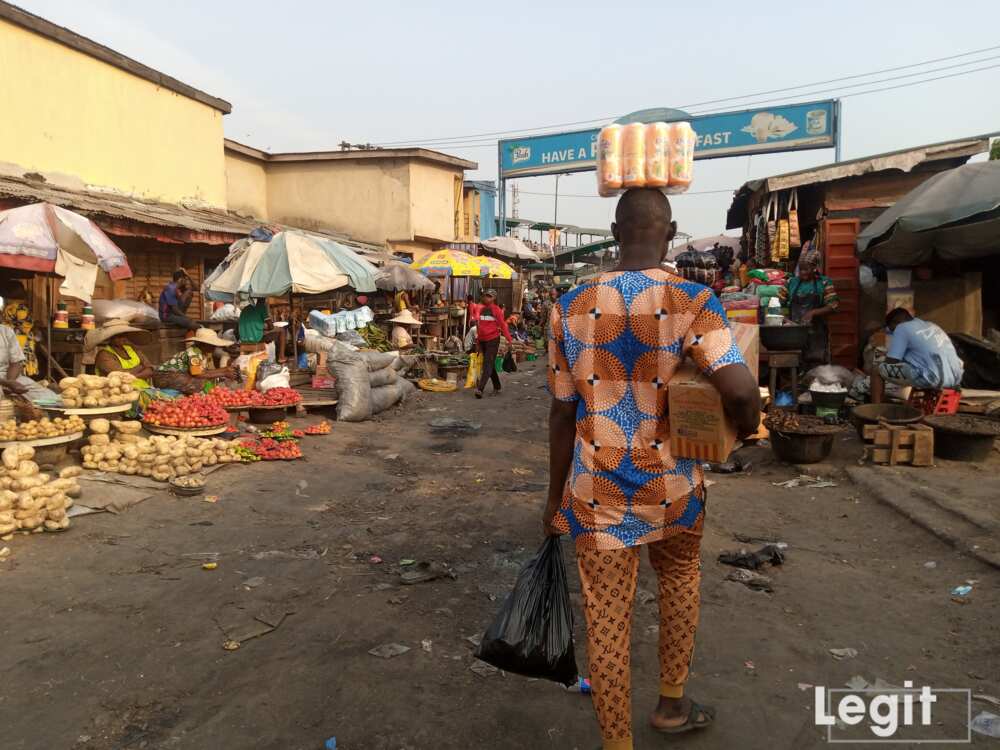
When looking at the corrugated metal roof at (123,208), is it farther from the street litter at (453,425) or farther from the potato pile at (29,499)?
the street litter at (453,425)

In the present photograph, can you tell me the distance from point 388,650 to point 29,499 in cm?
324

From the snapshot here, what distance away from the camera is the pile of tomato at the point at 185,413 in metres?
7.22

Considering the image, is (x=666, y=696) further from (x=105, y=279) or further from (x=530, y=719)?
(x=105, y=279)

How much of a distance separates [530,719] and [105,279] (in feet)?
40.8

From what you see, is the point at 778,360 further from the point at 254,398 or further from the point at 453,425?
the point at 254,398

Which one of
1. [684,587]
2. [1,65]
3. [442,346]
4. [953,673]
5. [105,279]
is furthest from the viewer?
[442,346]

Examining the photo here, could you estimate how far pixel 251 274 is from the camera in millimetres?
10000

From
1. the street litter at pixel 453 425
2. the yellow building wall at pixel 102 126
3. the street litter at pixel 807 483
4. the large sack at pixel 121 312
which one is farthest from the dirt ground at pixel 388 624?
the yellow building wall at pixel 102 126

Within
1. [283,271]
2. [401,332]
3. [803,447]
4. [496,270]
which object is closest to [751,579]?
[803,447]

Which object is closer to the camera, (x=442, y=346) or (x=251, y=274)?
(x=251, y=274)

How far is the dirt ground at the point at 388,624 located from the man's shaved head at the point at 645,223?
70.0 inches

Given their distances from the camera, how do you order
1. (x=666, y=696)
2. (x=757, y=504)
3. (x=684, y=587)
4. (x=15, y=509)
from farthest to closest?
(x=757, y=504) → (x=15, y=509) → (x=666, y=696) → (x=684, y=587)

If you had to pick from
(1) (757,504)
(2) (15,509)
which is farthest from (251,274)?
(1) (757,504)

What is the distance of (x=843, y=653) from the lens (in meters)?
3.31
